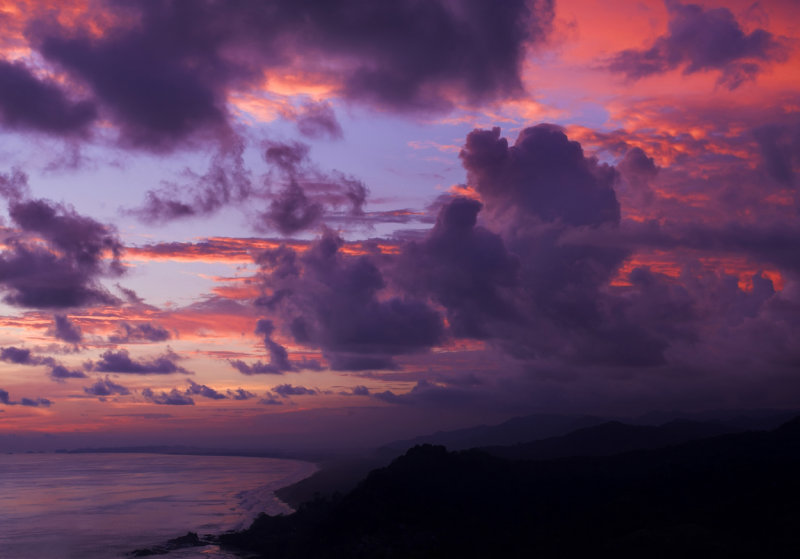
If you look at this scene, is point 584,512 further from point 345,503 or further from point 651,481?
point 345,503

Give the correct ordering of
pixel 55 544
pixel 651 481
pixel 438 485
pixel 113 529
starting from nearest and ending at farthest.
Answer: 1. pixel 651 481
2. pixel 438 485
3. pixel 55 544
4. pixel 113 529

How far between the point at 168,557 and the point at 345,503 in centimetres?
4246

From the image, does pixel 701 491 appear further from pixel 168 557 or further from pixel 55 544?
pixel 55 544

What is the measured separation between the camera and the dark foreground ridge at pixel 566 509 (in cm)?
11056

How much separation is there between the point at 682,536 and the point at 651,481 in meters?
43.0

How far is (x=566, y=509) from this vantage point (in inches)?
5669

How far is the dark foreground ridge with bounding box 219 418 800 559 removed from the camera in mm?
110562

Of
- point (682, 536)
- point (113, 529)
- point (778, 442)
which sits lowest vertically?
point (113, 529)

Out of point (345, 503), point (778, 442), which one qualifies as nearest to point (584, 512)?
point (345, 503)

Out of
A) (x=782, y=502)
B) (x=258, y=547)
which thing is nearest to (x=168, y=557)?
Result: (x=258, y=547)

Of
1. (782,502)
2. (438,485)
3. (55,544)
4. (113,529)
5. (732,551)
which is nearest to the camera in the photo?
(732,551)

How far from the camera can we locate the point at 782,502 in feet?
395

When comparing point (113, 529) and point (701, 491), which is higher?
point (701, 491)

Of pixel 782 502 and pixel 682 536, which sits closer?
pixel 682 536
